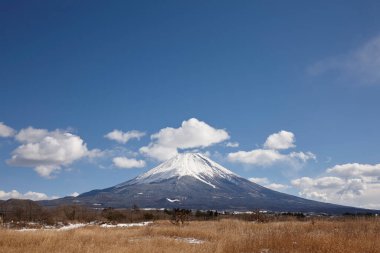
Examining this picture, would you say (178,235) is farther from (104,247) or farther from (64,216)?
(64,216)

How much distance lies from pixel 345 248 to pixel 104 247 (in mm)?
7579

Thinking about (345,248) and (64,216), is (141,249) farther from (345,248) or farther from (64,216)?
(64,216)

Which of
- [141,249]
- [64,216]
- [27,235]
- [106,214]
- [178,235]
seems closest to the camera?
[141,249]

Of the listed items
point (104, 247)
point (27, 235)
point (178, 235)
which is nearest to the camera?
point (104, 247)

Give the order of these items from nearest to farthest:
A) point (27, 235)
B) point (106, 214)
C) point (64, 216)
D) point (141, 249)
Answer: point (141, 249), point (27, 235), point (64, 216), point (106, 214)

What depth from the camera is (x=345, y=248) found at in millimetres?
12367

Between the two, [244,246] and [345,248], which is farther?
[244,246]

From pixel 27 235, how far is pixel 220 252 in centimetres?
793

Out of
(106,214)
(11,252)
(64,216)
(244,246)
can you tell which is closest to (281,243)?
(244,246)

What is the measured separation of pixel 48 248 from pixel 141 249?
2968mm

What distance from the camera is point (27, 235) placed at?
53.7ft

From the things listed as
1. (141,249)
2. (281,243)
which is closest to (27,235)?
(141,249)

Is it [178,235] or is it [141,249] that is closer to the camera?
[141,249]

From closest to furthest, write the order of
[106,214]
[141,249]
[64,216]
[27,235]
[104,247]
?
[141,249] → [104,247] → [27,235] → [64,216] → [106,214]
